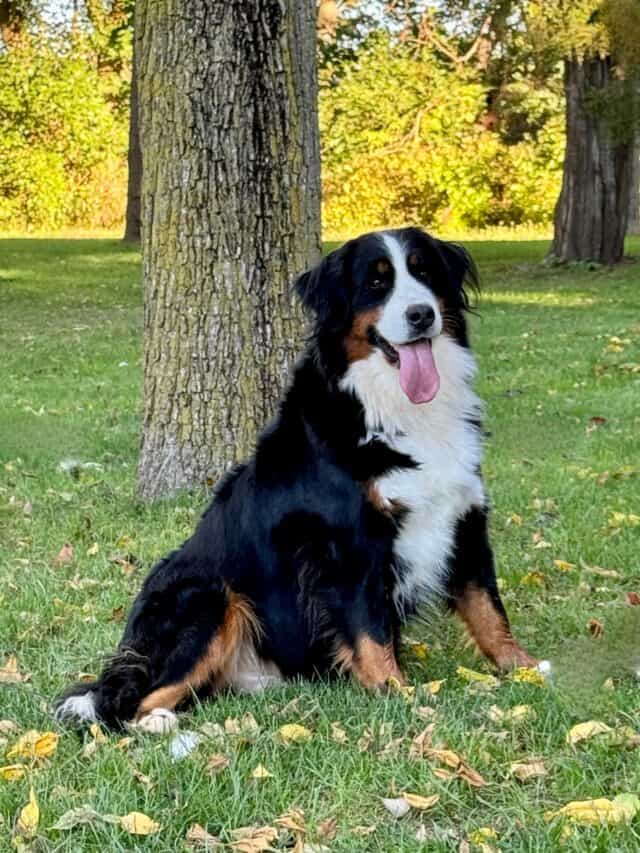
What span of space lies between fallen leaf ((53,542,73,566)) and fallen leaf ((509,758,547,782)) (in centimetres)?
292

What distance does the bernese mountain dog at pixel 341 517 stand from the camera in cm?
358

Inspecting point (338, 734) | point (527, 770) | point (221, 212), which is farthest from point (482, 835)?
point (221, 212)

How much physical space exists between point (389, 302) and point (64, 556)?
2.52 m

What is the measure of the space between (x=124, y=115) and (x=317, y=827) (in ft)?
100

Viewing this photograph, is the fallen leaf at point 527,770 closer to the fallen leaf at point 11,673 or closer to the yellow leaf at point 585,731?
the yellow leaf at point 585,731

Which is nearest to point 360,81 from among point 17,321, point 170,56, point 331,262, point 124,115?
point 124,115

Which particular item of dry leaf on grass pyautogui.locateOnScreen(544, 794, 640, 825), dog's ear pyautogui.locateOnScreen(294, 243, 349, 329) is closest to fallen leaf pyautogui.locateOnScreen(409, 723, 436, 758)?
dry leaf on grass pyautogui.locateOnScreen(544, 794, 640, 825)

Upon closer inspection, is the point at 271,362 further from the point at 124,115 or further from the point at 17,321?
the point at 124,115

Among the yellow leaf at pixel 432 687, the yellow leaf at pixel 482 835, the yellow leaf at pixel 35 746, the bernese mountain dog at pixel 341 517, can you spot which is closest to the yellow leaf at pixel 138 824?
the yellow leaf at pixel 35 746

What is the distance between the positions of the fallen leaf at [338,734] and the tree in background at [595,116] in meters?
13.8

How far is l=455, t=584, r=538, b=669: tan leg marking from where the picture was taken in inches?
152

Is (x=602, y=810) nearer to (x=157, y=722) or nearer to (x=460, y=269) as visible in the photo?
(x=157, y=722)

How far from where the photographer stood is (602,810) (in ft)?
8.79

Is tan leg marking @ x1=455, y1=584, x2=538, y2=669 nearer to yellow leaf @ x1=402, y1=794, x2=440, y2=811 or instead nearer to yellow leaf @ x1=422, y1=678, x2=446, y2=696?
yellow leaf @ x1=422, y1=678, x2=446, y2=696
